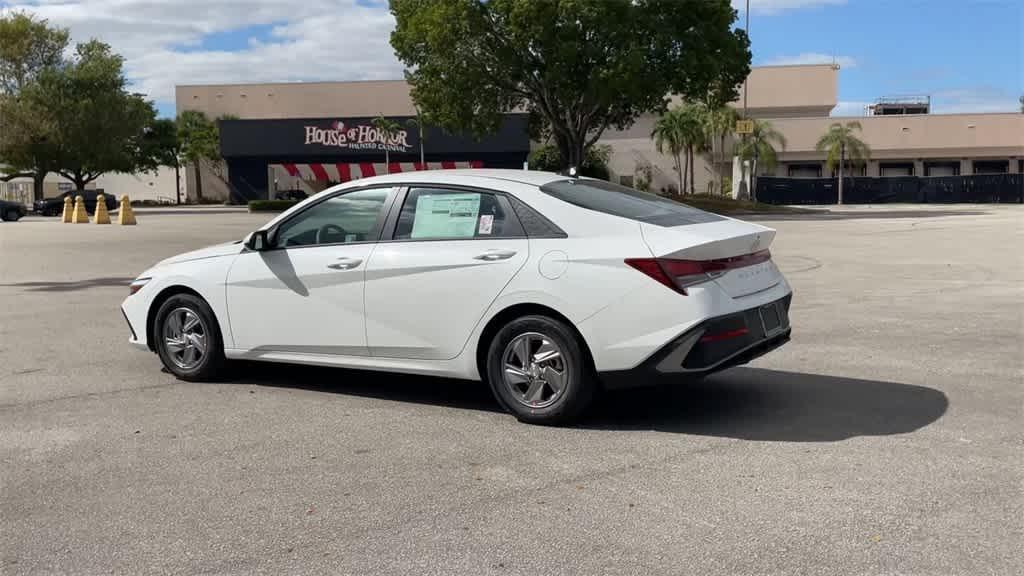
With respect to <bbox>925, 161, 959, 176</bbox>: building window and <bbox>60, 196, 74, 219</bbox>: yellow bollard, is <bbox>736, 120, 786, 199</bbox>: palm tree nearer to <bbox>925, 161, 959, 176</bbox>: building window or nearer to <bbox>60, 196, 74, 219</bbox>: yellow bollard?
<bbox>925, 161, 959, 176</bbox>: building window

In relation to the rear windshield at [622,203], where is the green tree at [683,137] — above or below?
above

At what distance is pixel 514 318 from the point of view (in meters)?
6.23

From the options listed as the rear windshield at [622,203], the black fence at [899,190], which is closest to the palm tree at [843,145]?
the black fence at [899,190]

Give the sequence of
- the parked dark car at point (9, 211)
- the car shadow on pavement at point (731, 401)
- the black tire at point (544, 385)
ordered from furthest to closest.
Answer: the parked dark car at point (9, 211)
the car shadow on pavement at point (731, 401)
the black tire at point (544, 385)

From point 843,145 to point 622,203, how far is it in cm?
6664

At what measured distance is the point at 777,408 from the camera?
6.59 m

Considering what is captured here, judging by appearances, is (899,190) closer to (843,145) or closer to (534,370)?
(843,145)

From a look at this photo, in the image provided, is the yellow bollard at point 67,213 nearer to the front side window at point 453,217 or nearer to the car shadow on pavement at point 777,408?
the front side window at point 453,217

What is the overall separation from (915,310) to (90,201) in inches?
Result: 2174

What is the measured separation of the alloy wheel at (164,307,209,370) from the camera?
7.60 m

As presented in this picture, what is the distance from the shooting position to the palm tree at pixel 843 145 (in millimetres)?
69250

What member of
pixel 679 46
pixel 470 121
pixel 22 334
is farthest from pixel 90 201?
pixel 22 334

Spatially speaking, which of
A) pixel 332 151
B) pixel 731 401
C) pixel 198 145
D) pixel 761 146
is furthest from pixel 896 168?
pixel 731 401

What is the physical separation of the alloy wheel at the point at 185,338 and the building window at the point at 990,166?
2958 inches
